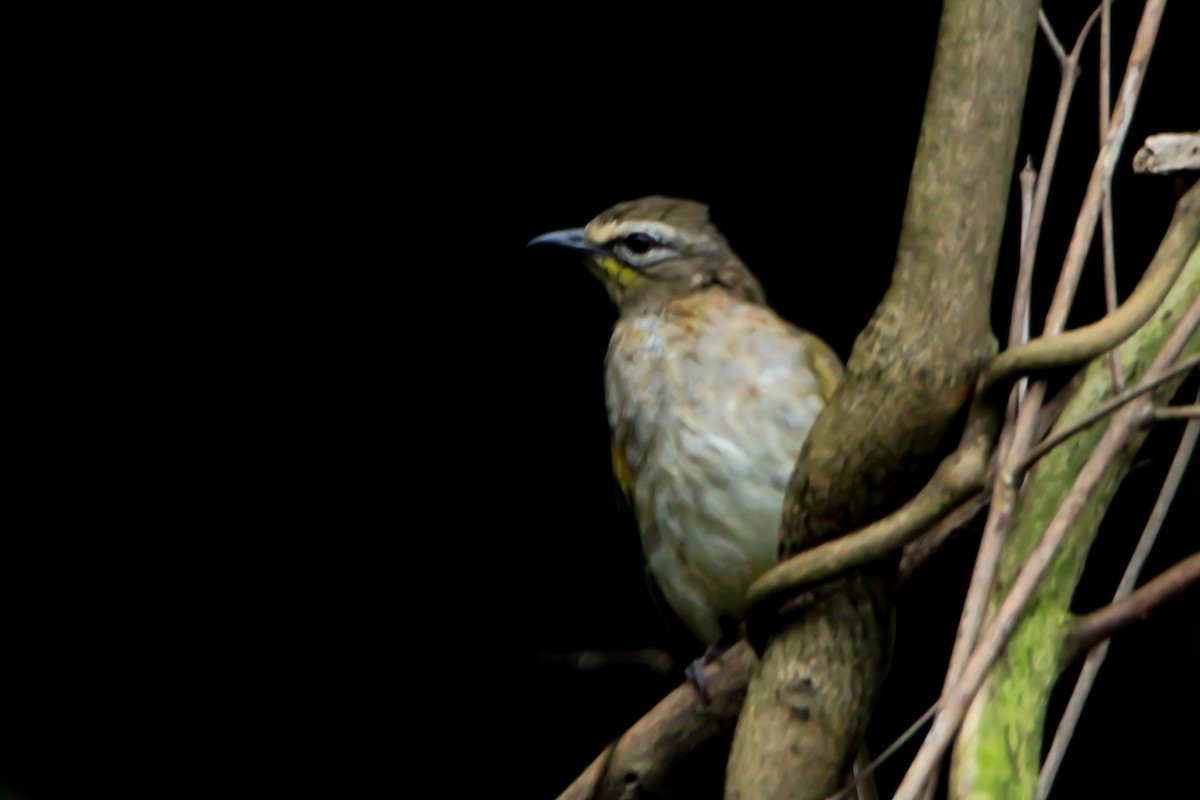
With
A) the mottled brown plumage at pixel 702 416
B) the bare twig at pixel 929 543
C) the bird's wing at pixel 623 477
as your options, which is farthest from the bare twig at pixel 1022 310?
the bird's wing at pixel 623 477

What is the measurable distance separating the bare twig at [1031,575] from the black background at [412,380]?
189cm

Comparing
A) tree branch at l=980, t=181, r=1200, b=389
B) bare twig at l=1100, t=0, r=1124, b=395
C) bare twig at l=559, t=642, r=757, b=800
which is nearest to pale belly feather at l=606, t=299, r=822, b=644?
bare twig at l=559, t=642, r=757, b=800

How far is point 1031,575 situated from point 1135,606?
109 mm

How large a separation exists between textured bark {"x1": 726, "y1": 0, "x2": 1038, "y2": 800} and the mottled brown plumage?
34.2 inches

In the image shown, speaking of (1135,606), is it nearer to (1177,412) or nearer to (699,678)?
(1177,412)

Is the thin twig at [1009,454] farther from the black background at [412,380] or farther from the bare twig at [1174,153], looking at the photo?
the black background at [412,380]

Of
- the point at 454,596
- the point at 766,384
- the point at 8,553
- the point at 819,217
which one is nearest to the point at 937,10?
the point at 819,217

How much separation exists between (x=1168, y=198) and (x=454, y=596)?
1.68 m

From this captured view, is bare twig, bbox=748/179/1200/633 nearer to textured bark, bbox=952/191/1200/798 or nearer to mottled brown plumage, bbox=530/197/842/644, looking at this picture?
textured bark, bbox=952/191/1200/798

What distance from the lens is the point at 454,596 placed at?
151 inches

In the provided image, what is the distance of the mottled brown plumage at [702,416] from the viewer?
104 inches

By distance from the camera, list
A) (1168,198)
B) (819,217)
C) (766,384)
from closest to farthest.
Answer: (766,384) → (1168,198) → (819,217)

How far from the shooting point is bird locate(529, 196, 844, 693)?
2.64 meters

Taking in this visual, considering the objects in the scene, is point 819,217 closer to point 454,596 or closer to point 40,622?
point 454,596
